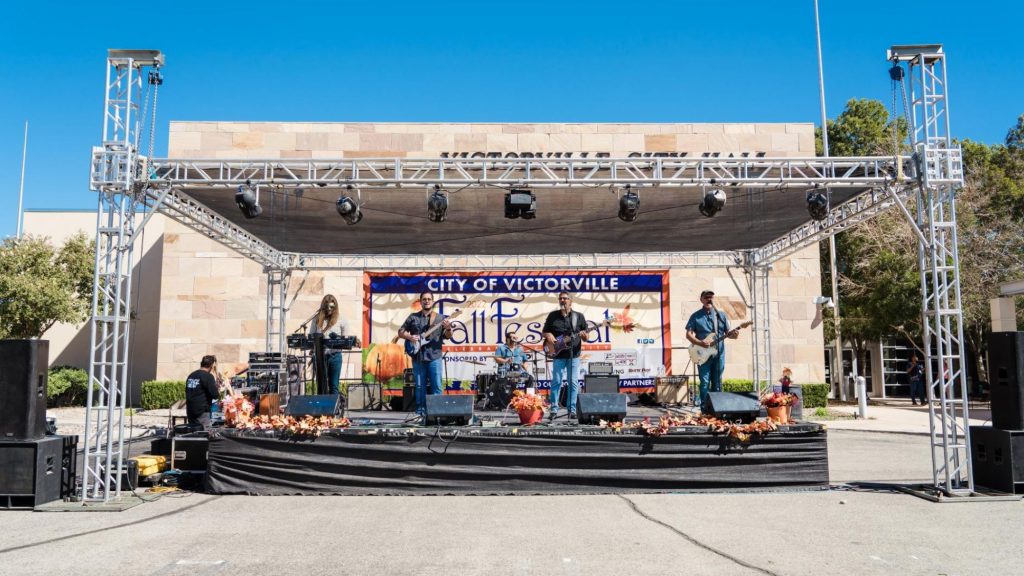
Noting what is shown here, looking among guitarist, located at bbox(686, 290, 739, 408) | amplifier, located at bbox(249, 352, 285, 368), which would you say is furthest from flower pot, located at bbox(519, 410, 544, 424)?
amplifier, located at bbox(249, 352, 285, 368)

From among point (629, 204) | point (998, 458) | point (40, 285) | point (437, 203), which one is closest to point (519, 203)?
point (437, 203)

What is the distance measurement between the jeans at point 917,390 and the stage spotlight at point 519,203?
17.7 meters

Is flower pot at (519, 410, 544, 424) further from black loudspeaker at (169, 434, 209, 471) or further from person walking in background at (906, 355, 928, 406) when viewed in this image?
person walking in background at (906, 355, 928, 406)

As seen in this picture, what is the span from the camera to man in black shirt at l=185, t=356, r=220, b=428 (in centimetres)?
888

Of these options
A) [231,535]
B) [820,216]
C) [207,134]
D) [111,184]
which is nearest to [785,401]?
[820,216]

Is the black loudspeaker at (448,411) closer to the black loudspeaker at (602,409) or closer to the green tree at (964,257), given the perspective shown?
the black loudspeaker at (602,409)

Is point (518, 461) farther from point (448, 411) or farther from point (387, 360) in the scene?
point (387, 360)

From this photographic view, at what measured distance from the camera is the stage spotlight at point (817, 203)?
8.40m

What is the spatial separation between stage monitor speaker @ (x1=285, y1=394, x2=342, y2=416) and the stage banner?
7102mm

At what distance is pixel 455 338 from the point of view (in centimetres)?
1470

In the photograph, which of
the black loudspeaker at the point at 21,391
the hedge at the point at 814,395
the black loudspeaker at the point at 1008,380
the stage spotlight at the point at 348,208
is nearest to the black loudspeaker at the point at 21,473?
the black loudspeaker at the point at 21,391

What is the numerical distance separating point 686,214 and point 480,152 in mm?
7751

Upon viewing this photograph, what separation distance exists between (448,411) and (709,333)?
5.10m

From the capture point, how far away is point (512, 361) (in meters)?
12.9
